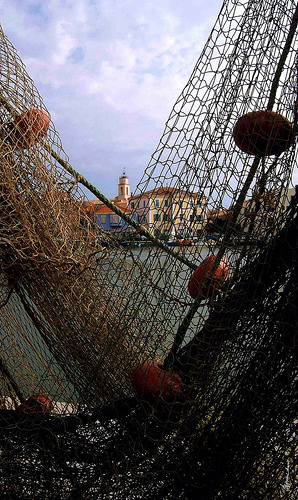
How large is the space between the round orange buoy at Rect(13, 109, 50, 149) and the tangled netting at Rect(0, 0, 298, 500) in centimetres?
2

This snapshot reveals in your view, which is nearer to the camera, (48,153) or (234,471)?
(234,471)

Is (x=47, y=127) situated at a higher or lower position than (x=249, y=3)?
lower

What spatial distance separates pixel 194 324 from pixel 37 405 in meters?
0.70

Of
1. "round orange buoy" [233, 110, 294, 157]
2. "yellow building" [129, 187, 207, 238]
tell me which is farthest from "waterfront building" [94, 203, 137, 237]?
"round orange buoy" [233, 110, 294, 157]

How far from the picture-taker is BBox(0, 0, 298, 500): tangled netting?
1331 millimetres

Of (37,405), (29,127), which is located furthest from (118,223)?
(37,405)

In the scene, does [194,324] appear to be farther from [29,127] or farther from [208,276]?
[29,127]

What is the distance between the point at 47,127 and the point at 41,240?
0.53m

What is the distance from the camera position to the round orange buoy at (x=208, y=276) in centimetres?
138

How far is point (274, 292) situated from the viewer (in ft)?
4.31

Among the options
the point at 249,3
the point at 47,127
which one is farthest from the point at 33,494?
the point at 249,3

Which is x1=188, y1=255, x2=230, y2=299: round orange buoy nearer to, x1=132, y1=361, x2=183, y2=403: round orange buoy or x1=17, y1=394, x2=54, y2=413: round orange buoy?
x1=132, y1=361, x2=183, y2=403: round orange buoy

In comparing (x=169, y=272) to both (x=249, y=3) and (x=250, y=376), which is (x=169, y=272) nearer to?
(x=250, y=376)

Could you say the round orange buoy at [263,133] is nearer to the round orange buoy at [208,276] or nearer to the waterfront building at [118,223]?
the round orange buoy at [208,276]
